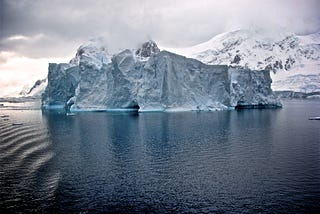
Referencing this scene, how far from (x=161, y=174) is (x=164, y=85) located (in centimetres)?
4951

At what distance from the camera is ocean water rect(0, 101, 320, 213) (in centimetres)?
1636

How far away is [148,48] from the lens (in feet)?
387

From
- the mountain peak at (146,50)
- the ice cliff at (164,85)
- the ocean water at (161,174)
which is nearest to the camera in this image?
the ocean water at (161,174)

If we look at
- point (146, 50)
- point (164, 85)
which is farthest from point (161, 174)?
point (146, 50)

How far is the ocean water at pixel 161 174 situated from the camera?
1636cm

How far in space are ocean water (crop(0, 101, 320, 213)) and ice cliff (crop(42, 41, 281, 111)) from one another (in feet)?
115

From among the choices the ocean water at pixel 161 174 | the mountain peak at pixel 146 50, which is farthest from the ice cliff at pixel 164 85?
the ocean water at pixel 161 174

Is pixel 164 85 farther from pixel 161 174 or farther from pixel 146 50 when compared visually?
pixel 146 50

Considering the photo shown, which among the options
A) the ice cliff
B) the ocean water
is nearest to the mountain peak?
the ice cliff

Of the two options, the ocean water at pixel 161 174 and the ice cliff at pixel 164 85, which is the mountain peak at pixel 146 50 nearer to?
the ice cliff at pixel 164 85

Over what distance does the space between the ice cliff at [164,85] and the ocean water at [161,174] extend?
3493 centimetres

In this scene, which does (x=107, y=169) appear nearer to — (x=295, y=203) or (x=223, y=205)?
(x=223, y=205)

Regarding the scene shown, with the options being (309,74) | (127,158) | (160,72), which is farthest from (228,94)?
(309,74)

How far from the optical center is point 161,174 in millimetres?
21594
